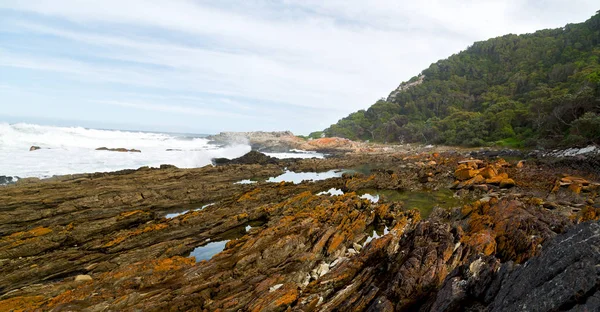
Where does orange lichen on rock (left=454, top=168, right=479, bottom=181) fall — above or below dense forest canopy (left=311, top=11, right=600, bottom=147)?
below

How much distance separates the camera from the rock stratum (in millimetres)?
5832

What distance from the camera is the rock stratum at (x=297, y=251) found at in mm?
5832

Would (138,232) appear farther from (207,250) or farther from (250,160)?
(250,160)

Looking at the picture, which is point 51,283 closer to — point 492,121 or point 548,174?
point 548,174

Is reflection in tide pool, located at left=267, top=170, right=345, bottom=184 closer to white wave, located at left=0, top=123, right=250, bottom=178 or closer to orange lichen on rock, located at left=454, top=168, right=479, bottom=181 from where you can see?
orange lichen on rock, located at left=454, top=168, right=479, bottom=181

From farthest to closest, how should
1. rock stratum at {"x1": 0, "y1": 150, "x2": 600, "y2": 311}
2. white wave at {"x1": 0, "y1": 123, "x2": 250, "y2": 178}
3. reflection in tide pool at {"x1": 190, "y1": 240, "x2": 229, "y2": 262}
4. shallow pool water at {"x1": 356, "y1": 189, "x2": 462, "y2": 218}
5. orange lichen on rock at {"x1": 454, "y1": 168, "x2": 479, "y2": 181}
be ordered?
1. white wave at {"x1": 0, "y1": 123, "x2": 250, "y2": 178}
2. orange lichen on rock at {"x1": 454, "y1": 168, "x2": 479, "y2": 181}
3. shallow pool water at {"x1": 356, "y1": 189, "x2": 462, "y2": 218}
4. reflection in tide pool at {"x1": 190, "y1": 240, "x2": 229, "y2": 262}
5. rock stratum at {"x1": 0, "y1": 150, "x2": 600, "y2": 311}

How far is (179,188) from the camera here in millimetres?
22969

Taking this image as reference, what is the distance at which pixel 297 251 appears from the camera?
11.6 meters

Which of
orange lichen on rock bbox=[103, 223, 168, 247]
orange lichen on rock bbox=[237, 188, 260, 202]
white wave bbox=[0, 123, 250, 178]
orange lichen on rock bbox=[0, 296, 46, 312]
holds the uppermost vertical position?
white wave bbox=[0, 123, 250, 178]

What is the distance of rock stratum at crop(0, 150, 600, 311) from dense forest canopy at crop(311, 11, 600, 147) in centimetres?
2490

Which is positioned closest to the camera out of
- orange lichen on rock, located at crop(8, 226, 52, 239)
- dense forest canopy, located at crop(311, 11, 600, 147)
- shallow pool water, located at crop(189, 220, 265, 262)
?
shallow pool water, located at crop(189, 220, 265, 262)

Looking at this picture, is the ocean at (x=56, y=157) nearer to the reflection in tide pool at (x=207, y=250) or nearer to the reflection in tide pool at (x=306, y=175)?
the reflection in tide pool at (x=306, y=175)

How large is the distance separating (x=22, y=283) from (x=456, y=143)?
221 ft

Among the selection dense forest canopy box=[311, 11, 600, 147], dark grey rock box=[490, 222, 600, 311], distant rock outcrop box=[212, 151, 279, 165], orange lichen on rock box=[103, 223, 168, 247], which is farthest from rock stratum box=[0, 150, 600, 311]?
dense forest canopy box=[311, 11, 600, 147]
